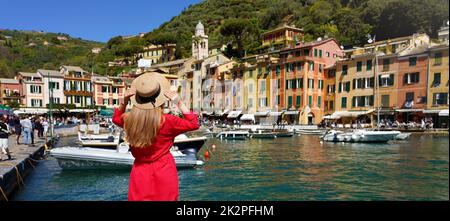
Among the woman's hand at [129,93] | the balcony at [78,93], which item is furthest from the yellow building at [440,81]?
the balcony at [78,93]

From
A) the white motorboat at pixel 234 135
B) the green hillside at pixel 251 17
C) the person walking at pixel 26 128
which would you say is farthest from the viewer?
the white motorboat at pixel 234 135

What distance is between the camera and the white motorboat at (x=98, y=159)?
30.7 feet

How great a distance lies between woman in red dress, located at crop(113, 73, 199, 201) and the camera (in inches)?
71.1

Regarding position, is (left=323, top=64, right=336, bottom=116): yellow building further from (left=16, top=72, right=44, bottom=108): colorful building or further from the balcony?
(left=16, top=72, right=44, bottom=108): colorful building

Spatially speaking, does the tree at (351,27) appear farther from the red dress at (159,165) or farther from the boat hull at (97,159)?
the boat hull at (97,159)

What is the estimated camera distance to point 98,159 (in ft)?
31.0

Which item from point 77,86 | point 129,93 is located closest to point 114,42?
point 77,86

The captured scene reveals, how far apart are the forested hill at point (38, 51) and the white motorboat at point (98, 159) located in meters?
6.23

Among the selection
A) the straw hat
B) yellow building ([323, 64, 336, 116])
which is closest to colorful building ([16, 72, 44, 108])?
the straw hat

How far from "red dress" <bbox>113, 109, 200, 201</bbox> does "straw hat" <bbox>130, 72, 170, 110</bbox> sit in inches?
4.7

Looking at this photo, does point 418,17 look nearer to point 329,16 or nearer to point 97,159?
point 329,16

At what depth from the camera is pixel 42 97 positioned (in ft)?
14.9
